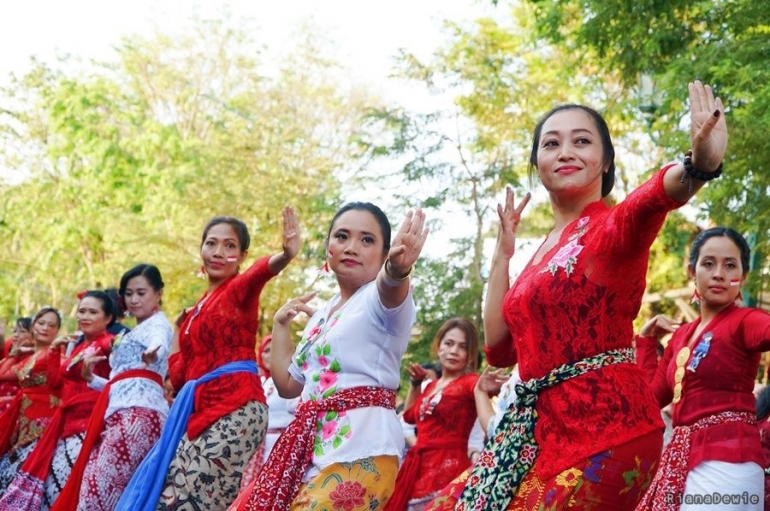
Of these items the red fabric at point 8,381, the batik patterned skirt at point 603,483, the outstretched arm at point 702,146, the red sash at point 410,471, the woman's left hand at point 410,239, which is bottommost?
the red sash at point 410,471

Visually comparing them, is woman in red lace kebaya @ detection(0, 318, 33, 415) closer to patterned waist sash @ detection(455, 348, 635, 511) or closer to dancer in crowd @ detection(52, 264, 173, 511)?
dancer in crowd @ detection(52, 264, 173, 511)

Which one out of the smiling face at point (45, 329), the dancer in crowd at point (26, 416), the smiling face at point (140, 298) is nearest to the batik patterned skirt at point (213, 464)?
the smiling face at point (140, 298)

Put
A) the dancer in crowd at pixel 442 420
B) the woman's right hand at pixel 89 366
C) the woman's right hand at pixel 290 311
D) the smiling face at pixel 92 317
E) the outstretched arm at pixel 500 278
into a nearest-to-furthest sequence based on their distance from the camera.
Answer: the outstretched arm at pixel 500 278 → the woman's right hand at pixel 290 311 → the dancer in crowd at pixel 442 420 → the woman's right hand at pixel 89 366 → the smiling face at pixel 92 317

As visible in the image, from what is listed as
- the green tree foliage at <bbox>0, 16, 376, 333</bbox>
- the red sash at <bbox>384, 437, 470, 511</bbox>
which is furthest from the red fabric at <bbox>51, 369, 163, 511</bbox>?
the green tree foliage at <bbox>0, 16, 376, 333</bbox>

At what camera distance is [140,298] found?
733cm

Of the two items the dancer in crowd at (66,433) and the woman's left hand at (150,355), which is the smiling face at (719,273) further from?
the dancer in crowd at (66,433)

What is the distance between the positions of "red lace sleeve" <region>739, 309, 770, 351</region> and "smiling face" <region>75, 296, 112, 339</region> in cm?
508

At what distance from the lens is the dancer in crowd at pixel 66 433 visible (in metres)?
7.71

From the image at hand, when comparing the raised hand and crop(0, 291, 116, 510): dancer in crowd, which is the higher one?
the raised hand

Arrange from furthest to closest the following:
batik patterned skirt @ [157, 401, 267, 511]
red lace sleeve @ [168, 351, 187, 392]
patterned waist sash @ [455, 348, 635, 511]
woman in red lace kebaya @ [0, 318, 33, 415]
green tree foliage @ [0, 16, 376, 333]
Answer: green tree foliage @ [0, 16, 376, 333] < woman in red lace kebaya @ [0, 318, 33, 415] < red lace sleeve @ [168, 351, 187, 392] < batik patterned skirt @ [157, 401, 267, 511] < patterned waist sash @ [455, 348, 635, 511]

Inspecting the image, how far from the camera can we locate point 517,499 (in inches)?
124

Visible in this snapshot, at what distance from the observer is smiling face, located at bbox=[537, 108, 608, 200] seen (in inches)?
135

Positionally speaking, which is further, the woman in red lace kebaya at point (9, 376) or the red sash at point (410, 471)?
the woman in red lace kebaya at point (9, 376)

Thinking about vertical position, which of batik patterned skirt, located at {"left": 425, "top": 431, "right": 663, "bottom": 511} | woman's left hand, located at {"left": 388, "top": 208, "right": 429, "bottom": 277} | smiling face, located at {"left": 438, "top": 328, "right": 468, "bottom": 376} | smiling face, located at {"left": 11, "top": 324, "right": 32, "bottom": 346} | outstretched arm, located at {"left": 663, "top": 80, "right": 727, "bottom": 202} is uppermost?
outstretched arm, located at {"left": 663, "top": 80, "right": 727, "bottom": 202}
